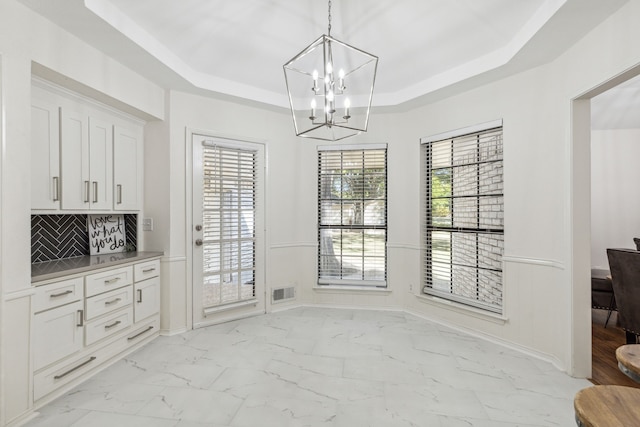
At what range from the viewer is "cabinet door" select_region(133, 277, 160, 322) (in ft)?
10.2

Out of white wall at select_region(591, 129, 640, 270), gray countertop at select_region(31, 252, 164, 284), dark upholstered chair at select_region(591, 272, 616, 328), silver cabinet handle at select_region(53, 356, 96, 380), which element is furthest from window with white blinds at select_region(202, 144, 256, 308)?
white wall at select_region(591, 129, 640, 270)

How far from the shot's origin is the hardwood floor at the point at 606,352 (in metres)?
2.58

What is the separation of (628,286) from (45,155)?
507cm

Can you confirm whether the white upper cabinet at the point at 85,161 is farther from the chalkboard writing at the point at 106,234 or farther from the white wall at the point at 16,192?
the white wall at the point at 16,192

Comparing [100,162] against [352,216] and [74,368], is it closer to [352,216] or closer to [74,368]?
[74,368]

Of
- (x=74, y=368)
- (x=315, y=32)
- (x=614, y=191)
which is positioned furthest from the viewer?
(x=614, y=191)

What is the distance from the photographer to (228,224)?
13.0ft

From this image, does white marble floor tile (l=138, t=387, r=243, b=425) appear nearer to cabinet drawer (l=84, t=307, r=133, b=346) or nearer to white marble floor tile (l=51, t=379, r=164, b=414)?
white marble floor tile (l=51, t=379, r=164, b=414)

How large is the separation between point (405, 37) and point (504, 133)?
1363mm

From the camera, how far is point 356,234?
14.6 ft

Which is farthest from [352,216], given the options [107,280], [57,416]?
[57,416]

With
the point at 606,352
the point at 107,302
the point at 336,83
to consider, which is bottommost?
the point at 606,352

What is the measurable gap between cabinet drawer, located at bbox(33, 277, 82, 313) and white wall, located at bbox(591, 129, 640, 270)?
6536 mm

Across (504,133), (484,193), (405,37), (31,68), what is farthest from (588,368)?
(31,68)
